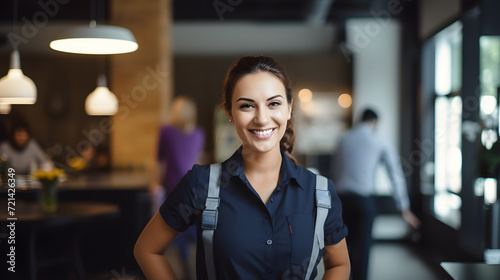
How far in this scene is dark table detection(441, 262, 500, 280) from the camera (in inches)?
65.4

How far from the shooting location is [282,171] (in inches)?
57.4

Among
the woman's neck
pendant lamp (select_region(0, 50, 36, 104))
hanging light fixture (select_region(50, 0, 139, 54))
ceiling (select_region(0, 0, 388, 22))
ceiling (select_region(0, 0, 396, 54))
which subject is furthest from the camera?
ceiling (select_region(0, 0, 396, 54))

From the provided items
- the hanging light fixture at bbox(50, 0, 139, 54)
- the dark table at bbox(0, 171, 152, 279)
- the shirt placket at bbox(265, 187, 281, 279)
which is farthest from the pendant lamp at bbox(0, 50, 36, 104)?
the shirt placket at bbox(265, 187, 281, 279)

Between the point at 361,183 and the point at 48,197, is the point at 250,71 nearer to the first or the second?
the point at 48,197

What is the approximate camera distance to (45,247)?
13.8 feet

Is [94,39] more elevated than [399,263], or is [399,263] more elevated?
[94,39]

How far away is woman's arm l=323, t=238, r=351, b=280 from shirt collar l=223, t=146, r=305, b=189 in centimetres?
21

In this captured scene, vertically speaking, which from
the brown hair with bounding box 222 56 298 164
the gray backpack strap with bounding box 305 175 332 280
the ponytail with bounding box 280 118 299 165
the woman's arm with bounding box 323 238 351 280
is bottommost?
the woman's arm with bounding box 323 238 351 280

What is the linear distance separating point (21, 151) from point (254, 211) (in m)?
4.23

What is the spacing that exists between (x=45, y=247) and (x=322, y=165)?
4.13 metres

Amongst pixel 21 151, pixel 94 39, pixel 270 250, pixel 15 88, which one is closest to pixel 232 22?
pixel 21 151

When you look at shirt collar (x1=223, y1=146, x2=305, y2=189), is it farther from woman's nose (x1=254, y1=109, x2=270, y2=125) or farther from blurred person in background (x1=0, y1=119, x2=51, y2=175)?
blurred person in background (x1=0, y1=119, x2=51, y2=175)

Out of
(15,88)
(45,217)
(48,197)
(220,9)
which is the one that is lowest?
(45,217)

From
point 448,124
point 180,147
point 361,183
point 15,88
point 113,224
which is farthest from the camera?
point 448,124
